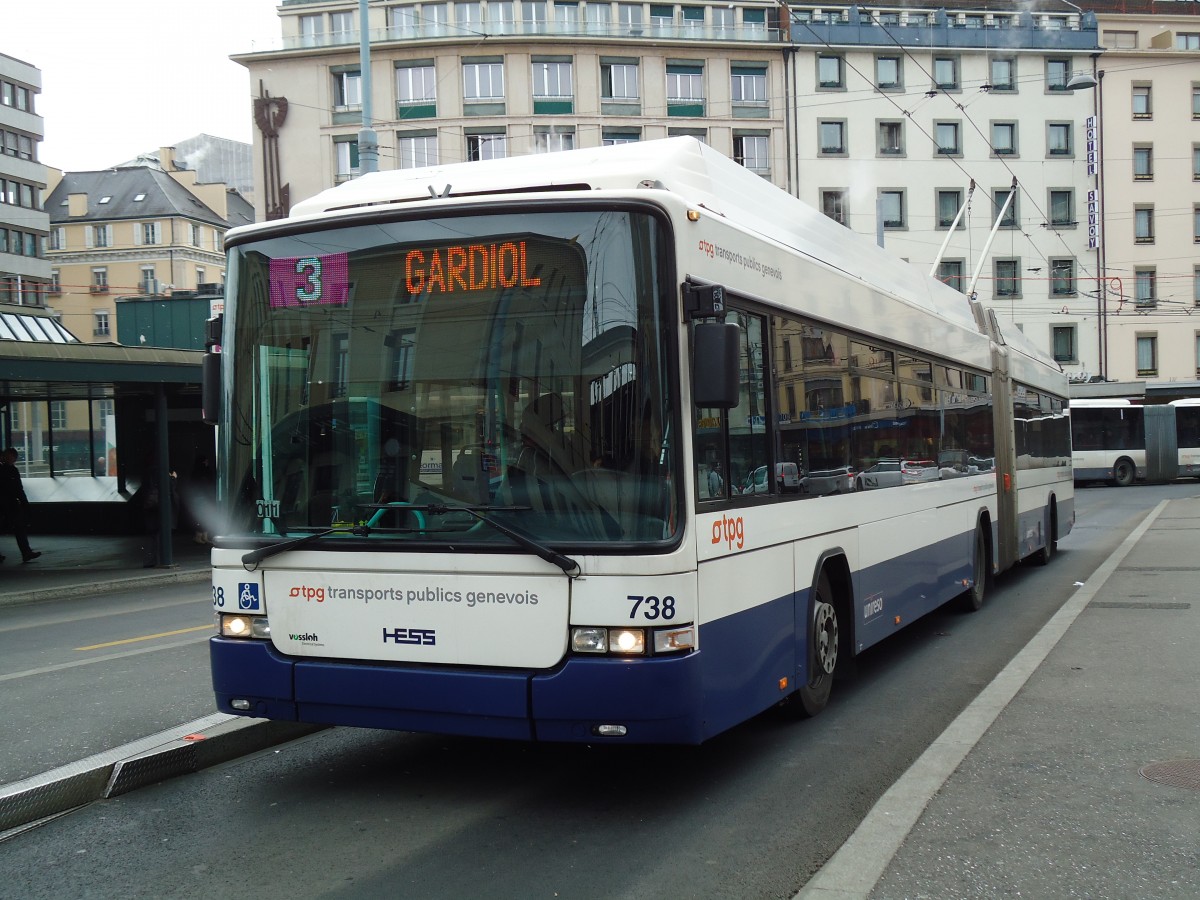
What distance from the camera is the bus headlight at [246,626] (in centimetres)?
611

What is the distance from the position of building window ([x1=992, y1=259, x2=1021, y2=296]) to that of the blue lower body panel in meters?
56.3

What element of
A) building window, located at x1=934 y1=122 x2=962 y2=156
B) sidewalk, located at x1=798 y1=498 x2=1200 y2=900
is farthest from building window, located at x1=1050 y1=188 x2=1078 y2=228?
sidewalk, located at x1=798 y1=498 x2=1200 y2=900

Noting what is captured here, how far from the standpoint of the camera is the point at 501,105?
180ft

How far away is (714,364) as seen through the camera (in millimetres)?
5438

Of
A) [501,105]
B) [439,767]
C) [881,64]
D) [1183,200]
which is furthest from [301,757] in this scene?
[1183,200]

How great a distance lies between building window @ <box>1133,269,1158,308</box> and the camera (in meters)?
59.2

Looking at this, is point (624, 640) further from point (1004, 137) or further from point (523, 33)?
point (1004, 137)

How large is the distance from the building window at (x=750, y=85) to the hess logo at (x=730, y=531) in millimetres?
53250

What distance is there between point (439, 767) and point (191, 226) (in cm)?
9262

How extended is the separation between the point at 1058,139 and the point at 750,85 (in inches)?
586

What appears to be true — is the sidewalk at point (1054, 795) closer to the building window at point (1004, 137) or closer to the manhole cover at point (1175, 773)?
the manhole cover at point (1175, 773)

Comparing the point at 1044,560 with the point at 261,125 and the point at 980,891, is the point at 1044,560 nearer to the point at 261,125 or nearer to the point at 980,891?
the point at 980,891

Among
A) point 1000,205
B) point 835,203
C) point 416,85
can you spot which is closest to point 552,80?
point 416,85

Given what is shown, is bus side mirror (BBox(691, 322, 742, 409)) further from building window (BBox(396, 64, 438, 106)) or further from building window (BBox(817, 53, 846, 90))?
building window (BBox(817, 53, 846, 90))
